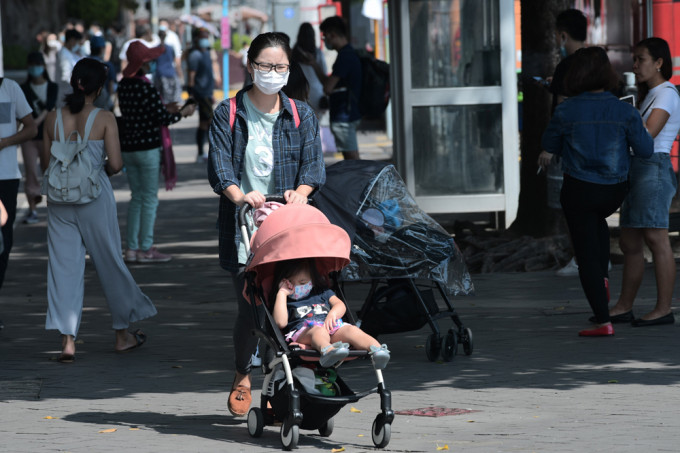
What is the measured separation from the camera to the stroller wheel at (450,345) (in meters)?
7.71

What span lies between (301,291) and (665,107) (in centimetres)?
349

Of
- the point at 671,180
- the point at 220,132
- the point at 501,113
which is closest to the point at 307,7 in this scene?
the point at 501,113

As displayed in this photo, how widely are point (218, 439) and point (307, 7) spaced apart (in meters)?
26.7

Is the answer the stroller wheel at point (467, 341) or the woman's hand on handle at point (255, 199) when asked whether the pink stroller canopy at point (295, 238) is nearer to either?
the woman's hand on handle at point (255, 199)

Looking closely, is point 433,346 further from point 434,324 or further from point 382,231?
point 382,231

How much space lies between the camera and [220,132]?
6.39m

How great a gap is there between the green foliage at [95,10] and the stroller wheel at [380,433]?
49776 millimetres

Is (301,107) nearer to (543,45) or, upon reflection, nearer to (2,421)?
(2,421)

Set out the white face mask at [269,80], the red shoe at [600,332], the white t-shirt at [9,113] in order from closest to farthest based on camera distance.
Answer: the white face mask at [269,80] < the red shoe at [600,332] < the white t-shirt at [9,113]

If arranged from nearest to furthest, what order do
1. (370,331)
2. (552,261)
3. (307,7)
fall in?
(370,331) < (552,261) < (307,7)

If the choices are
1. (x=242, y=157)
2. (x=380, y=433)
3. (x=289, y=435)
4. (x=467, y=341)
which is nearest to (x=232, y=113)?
(x=242, y=157)

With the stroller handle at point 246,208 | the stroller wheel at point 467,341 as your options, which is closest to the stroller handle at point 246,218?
the stroller handle at point 246,208

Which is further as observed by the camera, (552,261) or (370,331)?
(552,261)

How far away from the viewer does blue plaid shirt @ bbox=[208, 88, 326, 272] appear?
6371 mm
